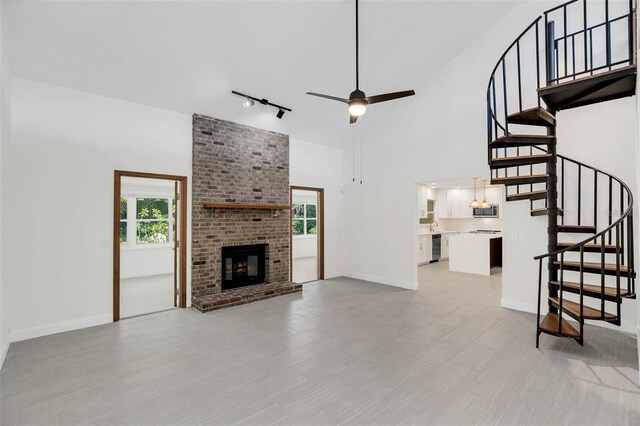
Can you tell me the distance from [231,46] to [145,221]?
517cm

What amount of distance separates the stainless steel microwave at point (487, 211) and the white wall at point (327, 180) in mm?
4400

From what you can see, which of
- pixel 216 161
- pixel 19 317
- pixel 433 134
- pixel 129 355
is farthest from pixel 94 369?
pixel 433 134

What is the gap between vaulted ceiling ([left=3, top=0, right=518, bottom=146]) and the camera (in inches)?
126

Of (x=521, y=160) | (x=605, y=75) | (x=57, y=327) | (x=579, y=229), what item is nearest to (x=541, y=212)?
(x=579, y=229)

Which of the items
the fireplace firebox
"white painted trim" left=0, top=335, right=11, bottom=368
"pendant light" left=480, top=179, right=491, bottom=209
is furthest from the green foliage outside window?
"pendant light" left=480, top=179, right=491, bottom=209

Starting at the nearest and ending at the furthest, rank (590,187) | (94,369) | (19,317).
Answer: (94,369) → (19,317) → (590,187)

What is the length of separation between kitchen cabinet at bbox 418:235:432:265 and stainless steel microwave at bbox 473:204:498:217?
1581 millimetres

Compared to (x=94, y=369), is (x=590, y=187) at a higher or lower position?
higher

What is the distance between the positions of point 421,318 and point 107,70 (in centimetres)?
519

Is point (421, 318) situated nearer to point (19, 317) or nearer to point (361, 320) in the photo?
point (361, 320)

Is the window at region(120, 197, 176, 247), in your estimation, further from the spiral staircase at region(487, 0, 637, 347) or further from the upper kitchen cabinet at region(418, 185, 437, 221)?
the spiral staircase at region(487, 0, 637, 347)

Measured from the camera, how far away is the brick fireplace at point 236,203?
5.06m

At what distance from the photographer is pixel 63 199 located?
391 cm

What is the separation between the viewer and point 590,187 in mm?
4066
